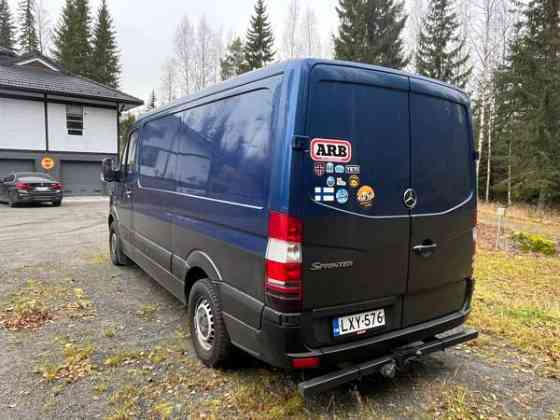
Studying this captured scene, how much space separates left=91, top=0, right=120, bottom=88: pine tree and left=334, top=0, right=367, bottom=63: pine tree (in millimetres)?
23592

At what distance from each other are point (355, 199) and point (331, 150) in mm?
356

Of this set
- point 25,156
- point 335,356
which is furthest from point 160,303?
point 25,156

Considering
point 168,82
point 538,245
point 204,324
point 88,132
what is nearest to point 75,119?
point 88,132

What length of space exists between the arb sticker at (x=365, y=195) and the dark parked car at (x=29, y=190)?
16.1 metres

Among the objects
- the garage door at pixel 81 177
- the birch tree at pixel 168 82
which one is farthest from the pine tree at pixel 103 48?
the garage door at pixel 81 177

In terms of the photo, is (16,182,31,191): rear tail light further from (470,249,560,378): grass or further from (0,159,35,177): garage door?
(470,249,560,378): grass

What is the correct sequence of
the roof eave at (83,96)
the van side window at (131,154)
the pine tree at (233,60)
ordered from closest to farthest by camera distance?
the van side window at (131,154)
the roof eave at (83,96)
the pine tree at (233,60)

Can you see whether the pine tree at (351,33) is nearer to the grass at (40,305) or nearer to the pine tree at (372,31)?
the pine tree at (372,31)

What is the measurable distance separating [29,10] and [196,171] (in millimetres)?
46261

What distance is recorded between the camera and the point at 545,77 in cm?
1945

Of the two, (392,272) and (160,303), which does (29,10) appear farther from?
(392,272)

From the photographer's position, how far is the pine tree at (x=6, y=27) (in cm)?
4036

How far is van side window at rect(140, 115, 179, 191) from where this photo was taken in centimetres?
387

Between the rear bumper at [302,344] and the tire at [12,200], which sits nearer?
the rear bumper at [302,344]
